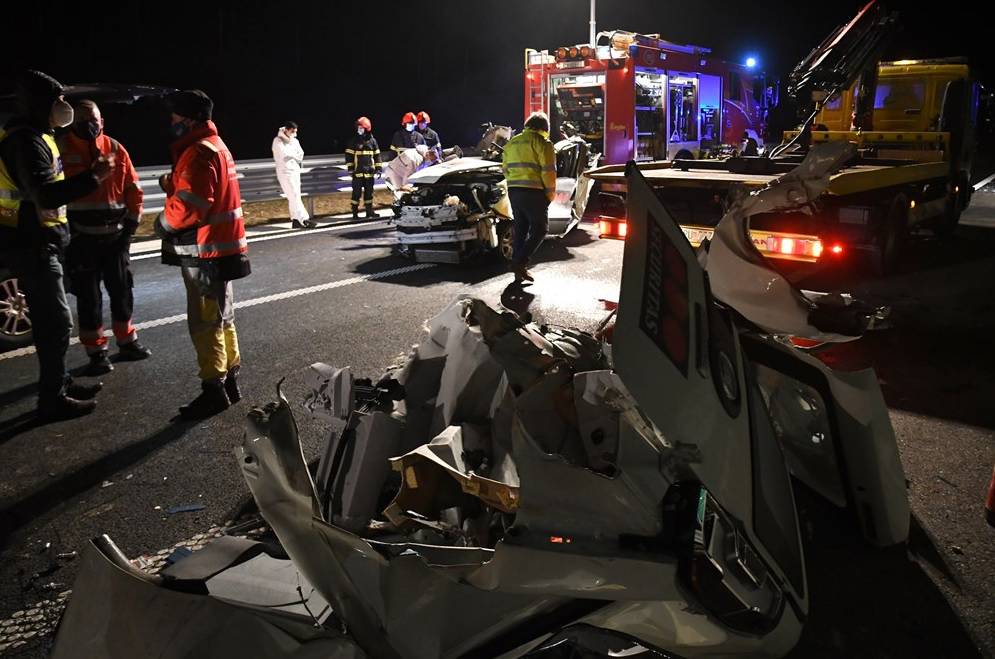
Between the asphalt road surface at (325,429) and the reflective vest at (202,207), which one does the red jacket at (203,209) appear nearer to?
the reflective vest at (202,207)

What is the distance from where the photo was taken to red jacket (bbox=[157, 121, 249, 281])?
457 cm

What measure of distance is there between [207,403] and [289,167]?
9.21 metres

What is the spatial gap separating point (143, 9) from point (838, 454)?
46918mm

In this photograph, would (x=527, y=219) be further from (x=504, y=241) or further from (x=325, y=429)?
(x=325, y=429)

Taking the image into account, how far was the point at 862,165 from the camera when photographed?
27.2 ft

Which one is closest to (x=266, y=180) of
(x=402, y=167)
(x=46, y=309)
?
(x=402, y=167)

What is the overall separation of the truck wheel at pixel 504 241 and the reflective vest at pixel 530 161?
1.37 metres

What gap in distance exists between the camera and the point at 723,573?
173 centimetres

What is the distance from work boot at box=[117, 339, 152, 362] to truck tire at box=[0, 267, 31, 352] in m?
0.92

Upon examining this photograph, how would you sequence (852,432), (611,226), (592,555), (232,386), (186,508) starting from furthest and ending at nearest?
(611,226) < (232,386) < (186,508) < (852,432) < (592,555)

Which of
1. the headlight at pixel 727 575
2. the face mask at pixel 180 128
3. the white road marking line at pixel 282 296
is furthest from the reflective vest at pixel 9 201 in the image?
the headlight at pixel 727 575

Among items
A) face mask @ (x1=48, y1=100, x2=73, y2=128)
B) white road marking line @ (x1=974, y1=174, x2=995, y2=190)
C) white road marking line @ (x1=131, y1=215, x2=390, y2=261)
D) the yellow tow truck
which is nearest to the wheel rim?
face mask @ (x1=48, y1=100, x2=73, y2=128)

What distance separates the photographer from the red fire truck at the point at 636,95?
1488 cm

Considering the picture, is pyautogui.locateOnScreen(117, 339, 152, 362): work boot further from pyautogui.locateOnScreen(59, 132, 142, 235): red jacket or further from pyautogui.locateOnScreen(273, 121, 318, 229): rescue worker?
pyautogui.locateOnScreen(273, 121, 318, 229): rescue worker
